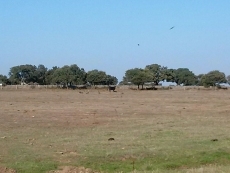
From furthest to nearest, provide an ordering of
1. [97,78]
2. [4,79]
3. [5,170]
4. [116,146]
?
1. [4,79]
2. [97,78]
3. [116,146]
4. [5,170]

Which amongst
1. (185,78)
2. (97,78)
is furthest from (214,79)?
(97,78)

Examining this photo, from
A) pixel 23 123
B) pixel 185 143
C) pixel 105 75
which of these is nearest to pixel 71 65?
pixel 105 75

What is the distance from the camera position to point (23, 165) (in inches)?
606

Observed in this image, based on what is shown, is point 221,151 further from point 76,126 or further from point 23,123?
point 23,123

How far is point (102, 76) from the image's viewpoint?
13300 cm

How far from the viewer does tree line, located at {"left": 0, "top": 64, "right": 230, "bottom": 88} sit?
392 feet

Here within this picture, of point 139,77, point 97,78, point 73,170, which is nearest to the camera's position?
point 73,170

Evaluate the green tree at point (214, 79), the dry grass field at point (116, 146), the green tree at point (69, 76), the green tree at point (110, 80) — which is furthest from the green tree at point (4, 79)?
the dry grass field at point (116, 146)

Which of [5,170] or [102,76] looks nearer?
[5,170]

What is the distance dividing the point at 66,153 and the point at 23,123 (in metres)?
10.5

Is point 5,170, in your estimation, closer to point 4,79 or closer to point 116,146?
point 116,146

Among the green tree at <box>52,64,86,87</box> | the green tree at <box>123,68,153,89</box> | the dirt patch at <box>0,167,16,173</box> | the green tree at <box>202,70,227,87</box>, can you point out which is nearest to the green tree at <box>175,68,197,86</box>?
the green tree at <box>202,70,227,87</box>

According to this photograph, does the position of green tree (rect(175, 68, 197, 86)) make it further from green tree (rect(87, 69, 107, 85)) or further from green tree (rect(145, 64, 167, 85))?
green tree (rect(87, 69, 107, 85))

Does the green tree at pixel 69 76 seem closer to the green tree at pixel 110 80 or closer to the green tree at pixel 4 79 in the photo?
the green tree at pixel 110 80
